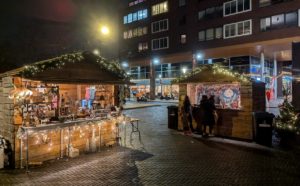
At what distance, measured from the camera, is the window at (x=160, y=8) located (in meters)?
44.8

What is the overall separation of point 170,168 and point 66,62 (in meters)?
5.12

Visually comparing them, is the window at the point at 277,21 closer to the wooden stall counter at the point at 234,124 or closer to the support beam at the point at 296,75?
the support beam at the point at 296,75

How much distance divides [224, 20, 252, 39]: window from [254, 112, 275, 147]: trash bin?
75.1 ft

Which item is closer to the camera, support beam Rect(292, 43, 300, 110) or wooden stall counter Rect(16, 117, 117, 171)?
wooden stall counter Rect(16, 117, 117, 171)

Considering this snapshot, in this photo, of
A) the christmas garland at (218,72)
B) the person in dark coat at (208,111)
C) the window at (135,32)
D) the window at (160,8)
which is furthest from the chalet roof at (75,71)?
the window at (135,32)

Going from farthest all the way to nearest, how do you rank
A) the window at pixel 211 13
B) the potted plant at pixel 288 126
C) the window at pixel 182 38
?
the window at pixel 182 38, the window at pixel 211 13, the potted plant at pixel 288 126

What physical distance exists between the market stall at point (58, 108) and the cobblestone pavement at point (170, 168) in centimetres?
59

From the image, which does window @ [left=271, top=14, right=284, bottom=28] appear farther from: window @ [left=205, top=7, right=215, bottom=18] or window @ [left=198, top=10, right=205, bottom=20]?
window @ [left=198, top=10, right=205, bottom=20]

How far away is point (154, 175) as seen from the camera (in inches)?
297

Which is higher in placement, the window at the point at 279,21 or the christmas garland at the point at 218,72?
the window at the point at 279,21

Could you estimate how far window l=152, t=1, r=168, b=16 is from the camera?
147 ft

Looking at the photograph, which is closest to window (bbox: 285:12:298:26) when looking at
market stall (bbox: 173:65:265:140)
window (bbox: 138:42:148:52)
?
market stall (bbox: 173:65:265:140)

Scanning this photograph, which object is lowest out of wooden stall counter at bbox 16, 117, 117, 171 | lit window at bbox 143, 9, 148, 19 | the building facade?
wooden stall counter at bbox 16, 117, 117, 171

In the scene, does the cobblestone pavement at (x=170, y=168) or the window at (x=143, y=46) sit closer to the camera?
the cobblestone pavement at (x=170, y=168)
